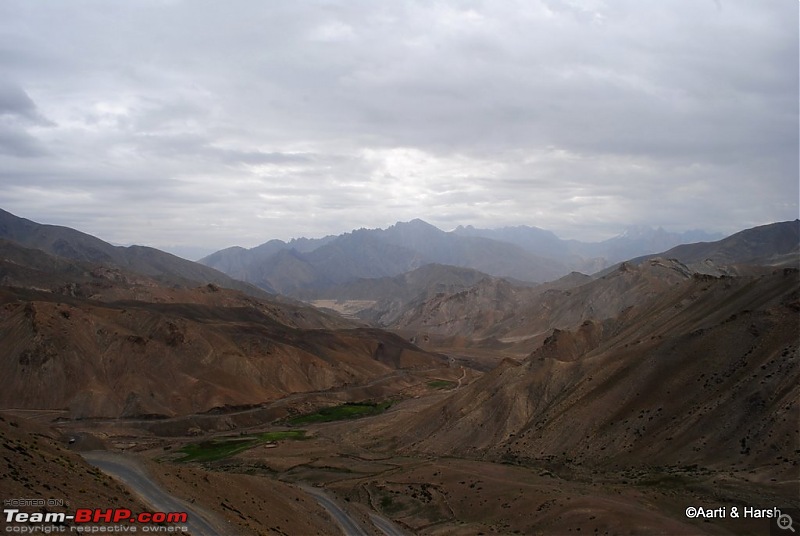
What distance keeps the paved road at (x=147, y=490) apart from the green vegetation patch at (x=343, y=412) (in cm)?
6121

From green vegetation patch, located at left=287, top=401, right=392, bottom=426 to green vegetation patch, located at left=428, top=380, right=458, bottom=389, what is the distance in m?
18.8

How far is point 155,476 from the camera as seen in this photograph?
34031mm

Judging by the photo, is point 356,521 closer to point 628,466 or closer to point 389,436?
point 628,466

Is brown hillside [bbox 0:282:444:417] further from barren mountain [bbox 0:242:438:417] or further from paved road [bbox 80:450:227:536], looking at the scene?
paved road [bbox 80:450:227:536]

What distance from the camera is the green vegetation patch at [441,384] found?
423 ft

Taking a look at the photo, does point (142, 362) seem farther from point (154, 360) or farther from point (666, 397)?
point (666, 397)

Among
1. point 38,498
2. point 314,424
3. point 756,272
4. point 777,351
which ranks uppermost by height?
point 756,272

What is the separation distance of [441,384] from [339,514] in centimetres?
9192

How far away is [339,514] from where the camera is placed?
4178 centimetres

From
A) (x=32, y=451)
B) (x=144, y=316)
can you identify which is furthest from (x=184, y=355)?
(x=32, y=451)

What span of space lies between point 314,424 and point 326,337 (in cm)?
5731

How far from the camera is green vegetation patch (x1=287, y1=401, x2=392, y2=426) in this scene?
100506 millimetres

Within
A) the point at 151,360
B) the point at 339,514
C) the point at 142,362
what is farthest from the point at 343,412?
the point at 339,514

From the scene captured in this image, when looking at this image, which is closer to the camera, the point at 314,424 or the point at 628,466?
the point at 628,466
